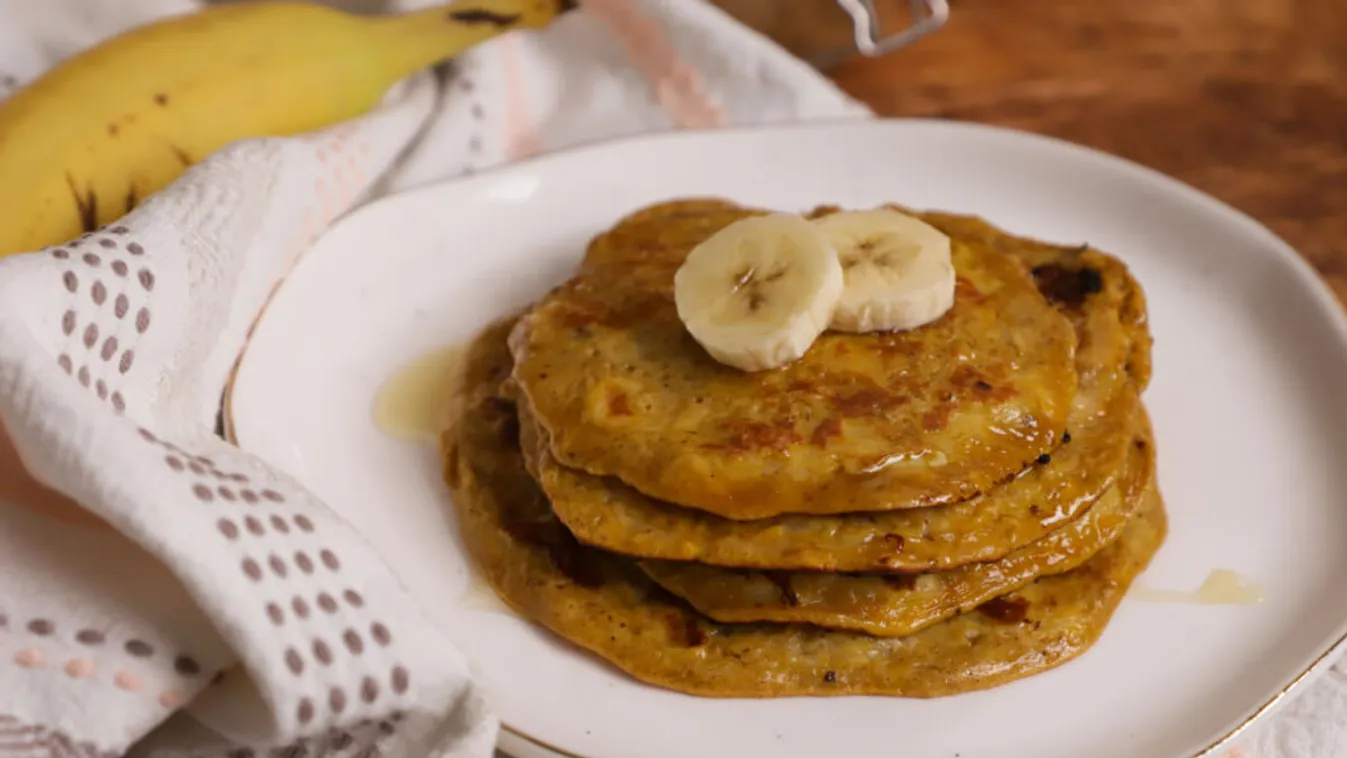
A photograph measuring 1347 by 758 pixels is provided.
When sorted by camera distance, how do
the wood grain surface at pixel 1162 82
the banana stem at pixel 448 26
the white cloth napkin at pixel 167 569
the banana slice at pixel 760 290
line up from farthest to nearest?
the wood grain surface at pixel 1162 82, the banana stem at pixel 448 26, the banana slice at pixel 760 290, the white cloth napkin at pixel 167 569

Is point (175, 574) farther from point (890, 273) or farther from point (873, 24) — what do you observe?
point (873, 24)

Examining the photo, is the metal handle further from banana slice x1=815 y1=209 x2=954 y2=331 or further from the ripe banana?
banana slice x1=815 y1=209 x2=954 y2=331

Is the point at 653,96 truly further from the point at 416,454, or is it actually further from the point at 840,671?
the point at 840,671

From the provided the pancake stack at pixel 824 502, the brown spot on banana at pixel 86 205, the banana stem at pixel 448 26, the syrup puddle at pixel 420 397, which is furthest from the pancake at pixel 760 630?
the banana stem at pixel 448 26

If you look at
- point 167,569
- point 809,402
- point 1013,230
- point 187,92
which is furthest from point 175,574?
point 1013,230

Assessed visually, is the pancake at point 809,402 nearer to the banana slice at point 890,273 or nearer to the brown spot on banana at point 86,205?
the banana slice at point 890,273

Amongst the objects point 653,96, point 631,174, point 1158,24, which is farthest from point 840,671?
point 1158,24

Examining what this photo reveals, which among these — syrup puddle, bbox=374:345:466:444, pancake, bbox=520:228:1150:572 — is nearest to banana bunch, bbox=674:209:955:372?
pancake, bbox=520:228:1150:572
